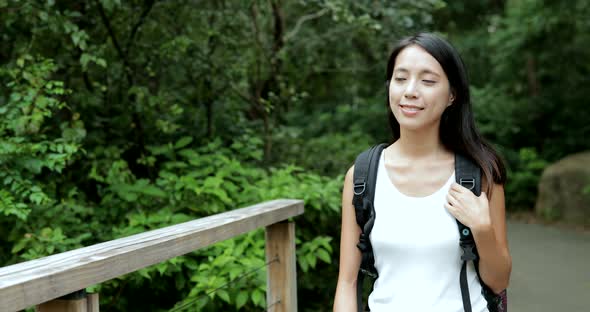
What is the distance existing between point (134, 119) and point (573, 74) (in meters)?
11.6

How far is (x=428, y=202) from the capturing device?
6.32 ft

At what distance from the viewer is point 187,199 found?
4.97 meters

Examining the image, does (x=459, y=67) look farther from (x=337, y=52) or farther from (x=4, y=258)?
(x=337, y=52)

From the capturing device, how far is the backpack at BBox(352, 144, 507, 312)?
6.18 ft

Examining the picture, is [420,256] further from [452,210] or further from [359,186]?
[359,186]

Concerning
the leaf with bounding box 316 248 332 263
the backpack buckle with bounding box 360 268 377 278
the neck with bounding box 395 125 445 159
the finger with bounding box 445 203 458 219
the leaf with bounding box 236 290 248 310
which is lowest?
the leaf with bounding box 236 290 248 310

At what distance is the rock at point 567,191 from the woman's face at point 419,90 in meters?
10.4

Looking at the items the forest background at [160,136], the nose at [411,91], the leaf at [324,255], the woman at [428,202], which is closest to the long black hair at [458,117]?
the woman at [428,202]

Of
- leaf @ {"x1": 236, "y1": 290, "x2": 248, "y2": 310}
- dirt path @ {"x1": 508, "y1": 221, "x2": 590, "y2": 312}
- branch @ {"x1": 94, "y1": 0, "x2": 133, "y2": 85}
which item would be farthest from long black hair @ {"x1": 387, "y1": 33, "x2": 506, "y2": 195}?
dirt path @ {"x1": 508, "y1": 221, "x2": 590, "y2": 312}

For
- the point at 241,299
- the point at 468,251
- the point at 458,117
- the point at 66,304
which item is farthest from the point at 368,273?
the point at 241,299

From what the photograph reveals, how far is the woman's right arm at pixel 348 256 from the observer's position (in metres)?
2.05

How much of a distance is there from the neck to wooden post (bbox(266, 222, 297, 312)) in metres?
1.63

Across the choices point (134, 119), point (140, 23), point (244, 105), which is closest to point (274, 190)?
point (134, 119)

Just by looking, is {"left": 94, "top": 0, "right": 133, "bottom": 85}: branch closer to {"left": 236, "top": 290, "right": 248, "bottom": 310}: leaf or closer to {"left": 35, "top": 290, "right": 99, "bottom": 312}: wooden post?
{"left": 236, "top": 290, "right": 248, "bottom": 310}: leaf
